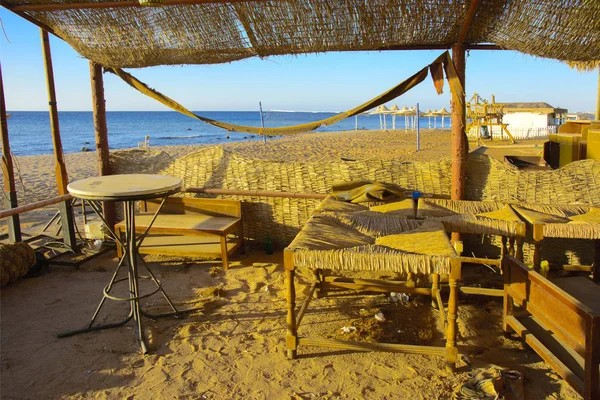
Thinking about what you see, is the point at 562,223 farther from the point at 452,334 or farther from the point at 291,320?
the point at 291,320

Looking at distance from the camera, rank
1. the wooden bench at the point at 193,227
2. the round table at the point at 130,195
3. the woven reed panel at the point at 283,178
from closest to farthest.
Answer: the round table at the point at 130,195
the wooden bench at the point at 193,227
the woven reed panel at the point at 283,178

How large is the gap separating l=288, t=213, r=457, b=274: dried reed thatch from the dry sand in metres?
0.72

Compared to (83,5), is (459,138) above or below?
below

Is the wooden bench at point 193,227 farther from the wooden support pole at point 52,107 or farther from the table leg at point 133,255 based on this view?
the table leg at point 133,255

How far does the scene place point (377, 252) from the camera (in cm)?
264

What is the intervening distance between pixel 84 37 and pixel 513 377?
4900 millimetres

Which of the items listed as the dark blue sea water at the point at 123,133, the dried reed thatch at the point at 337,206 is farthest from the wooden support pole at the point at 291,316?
the dark blue sea water at the point at 123,133

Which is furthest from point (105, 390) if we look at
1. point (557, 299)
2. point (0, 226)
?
point (0, 226)

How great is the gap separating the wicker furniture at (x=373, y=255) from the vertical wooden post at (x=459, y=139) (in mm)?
1401

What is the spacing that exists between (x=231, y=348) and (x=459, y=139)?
3.00 m

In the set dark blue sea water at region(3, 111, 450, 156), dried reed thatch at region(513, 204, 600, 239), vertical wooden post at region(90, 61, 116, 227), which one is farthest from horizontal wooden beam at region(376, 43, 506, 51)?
dark blue sea water at region(3, 111, 450, 156)

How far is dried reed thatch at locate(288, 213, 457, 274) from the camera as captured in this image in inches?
99.9

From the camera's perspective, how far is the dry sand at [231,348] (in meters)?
2.70

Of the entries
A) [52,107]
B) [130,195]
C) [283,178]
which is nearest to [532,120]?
[283,178]
